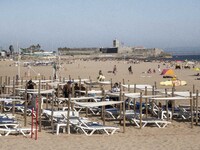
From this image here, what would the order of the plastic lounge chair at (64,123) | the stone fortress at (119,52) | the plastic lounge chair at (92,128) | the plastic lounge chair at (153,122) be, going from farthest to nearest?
the stone fortress at (119,52) → the plastic lounge chair at (153,122) → the plastic lounge chair at (64,123) → the plastic lounge chair at (92,128)

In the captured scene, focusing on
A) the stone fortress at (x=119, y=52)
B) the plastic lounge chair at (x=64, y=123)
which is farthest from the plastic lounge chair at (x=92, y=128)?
the stone fortress at (x=119, y=52)

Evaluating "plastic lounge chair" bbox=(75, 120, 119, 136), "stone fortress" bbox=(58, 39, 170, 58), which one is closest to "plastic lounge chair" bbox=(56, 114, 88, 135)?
"plastic lounge chair" bbox=(75, 120, 119, 136)

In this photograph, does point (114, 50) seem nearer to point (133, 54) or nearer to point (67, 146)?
point (133, 54)

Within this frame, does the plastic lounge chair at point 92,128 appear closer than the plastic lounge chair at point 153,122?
Yes

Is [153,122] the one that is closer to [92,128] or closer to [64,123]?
[92,128]

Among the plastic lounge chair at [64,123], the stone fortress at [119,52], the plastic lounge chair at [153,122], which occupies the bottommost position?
the plastic lounge chair at [153,122]

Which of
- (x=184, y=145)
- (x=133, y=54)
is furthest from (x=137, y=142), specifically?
(x=133, y=54)

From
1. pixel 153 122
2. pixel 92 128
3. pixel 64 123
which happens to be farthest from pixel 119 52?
pixel 92 128

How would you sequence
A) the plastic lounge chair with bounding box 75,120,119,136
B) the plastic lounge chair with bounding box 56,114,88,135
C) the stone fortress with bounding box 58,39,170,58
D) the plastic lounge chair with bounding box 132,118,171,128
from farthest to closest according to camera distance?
the stone fortress with bounding box 58,39,170,58
the plastic lounge chair with bounding box 132,118,171,128
the plastic lounge chair with bounding box 56,114,88,135
the plastic lounge chair with bounding box 75,120,119,136

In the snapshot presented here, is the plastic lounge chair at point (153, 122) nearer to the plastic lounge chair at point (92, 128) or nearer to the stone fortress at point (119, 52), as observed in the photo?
the plastic lounge chair at point (92, 128)

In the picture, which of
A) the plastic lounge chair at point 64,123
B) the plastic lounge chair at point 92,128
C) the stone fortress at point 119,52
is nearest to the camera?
the plastic lounge chair at point 92,128

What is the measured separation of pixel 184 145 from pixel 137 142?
3.72ft

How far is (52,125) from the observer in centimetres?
1289

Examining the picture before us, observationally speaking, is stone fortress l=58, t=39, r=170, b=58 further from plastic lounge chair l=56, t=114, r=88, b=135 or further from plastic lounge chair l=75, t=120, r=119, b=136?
plastic lounge chair l=75, t=120, r=119, b=136
